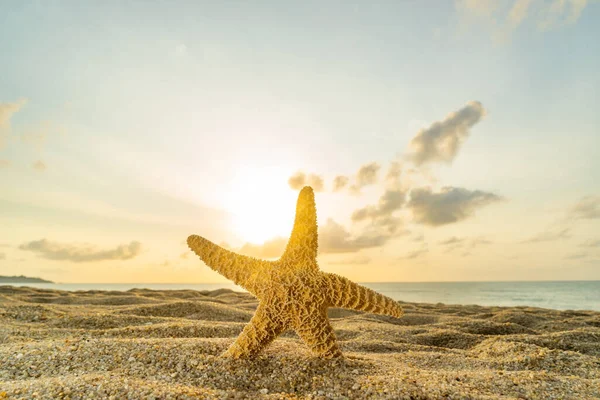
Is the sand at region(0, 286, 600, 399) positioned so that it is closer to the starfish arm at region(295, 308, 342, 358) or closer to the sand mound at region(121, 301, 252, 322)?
the starfish arm at region(295, 308, 342, 358)

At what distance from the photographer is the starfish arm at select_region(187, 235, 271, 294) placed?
13.8 feet

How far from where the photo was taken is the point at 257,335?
3.98m

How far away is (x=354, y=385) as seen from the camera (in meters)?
3.46

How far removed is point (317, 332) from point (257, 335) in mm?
633

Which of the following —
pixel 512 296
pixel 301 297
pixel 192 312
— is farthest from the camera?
pixel 512 296

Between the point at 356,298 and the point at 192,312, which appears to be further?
the point at 192,312

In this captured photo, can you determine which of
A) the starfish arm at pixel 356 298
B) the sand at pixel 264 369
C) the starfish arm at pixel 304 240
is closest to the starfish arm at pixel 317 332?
the sand at pixel 264 369

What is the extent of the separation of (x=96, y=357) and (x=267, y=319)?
1.75 metres

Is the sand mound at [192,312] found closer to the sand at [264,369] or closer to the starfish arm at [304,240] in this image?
the sand at [264,369]

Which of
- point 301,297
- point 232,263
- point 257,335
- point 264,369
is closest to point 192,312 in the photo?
point 232,263

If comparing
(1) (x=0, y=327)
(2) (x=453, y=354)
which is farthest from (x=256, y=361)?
(1) (x=0, y=327)

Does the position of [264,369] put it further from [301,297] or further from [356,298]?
[356,298]

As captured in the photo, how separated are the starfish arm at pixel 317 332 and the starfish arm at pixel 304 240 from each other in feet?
1.62

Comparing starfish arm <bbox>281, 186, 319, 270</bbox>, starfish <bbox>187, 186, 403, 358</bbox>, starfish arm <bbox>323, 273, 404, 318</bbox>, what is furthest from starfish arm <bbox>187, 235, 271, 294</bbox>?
starfish arm <bbox>323, 273, 404, 318</bbox>
